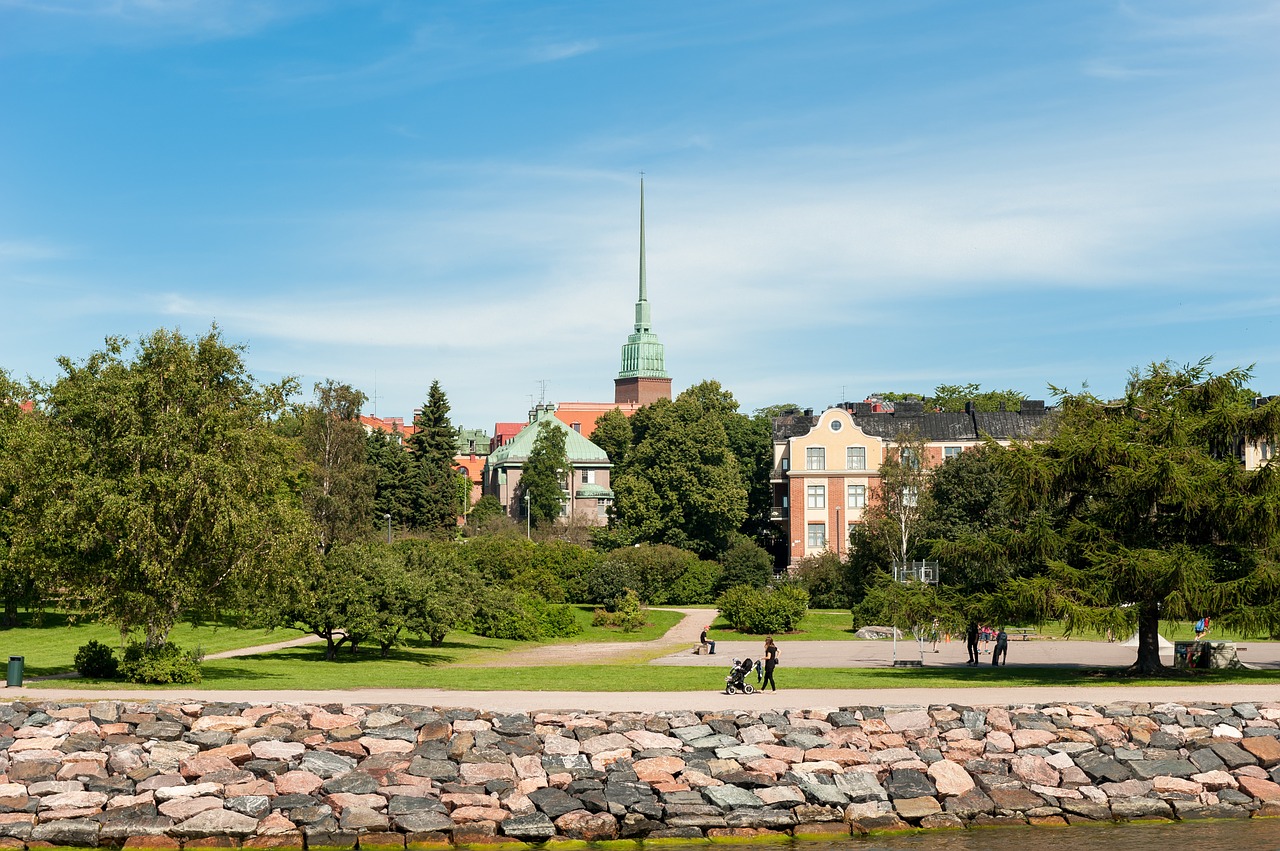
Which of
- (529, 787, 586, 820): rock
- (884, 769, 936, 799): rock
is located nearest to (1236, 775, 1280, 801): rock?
(884, 769, 936, 799): rock

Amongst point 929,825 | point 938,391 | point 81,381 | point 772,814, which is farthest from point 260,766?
point 938,391

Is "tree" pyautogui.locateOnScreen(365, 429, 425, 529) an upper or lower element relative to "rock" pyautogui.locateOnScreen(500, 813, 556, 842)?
upper

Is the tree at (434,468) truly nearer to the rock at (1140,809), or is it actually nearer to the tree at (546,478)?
the tree at (546,478)

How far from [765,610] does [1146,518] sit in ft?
85.5

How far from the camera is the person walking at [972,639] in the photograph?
36.7m

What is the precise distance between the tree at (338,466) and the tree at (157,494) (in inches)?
1508

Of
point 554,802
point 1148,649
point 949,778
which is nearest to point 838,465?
point 1148,649

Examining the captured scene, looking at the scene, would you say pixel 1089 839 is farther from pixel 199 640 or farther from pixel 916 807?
pixel 199 640

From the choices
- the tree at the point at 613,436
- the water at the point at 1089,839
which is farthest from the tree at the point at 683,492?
the water at the point at 1089,839

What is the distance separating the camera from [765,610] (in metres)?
59.5

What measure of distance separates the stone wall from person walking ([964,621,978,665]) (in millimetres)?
9989

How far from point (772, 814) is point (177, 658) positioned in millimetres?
17684

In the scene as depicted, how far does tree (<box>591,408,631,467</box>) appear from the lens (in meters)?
143

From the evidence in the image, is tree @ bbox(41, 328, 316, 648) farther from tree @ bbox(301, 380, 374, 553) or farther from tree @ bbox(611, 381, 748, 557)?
tree @ bbox(611, 381, 748, 557)
